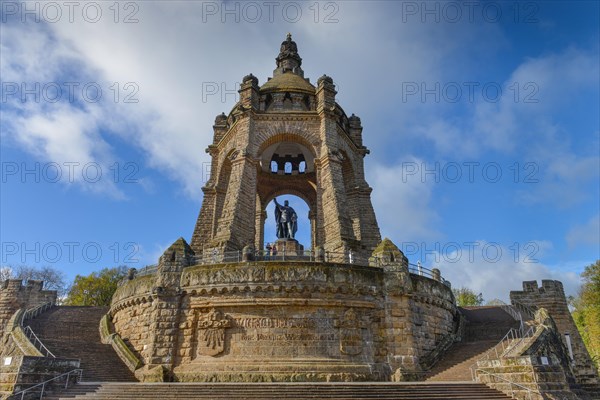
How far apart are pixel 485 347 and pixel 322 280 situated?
692cm

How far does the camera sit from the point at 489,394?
11680mm

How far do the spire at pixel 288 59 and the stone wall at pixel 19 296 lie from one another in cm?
2407

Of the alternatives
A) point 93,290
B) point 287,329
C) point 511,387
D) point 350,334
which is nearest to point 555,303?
point 511,387

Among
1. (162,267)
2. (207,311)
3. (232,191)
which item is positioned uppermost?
(232,191)

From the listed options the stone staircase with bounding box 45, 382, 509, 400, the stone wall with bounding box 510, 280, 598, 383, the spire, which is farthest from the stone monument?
the spire

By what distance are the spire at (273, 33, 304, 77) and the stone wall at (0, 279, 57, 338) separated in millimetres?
24073

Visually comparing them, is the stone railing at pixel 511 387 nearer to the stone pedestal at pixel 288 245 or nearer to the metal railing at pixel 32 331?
the stone pedestal at pixel 288 245

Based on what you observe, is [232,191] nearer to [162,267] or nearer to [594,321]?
[162,267]

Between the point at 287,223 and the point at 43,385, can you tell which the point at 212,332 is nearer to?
the point at 43,385

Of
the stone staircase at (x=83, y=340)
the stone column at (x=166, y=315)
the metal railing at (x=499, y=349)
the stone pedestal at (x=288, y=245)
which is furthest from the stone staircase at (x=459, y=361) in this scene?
the stone staircase at (x=83, y=340)

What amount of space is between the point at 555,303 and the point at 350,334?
52.2 ft

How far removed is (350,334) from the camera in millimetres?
15453

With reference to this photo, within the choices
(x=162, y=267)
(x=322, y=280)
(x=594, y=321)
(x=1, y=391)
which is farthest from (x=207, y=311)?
(x=594, y=321)

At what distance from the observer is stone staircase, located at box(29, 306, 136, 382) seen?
51.2ft
